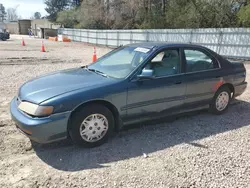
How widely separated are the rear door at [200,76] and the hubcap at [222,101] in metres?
0.26

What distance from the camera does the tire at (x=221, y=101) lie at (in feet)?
15.8

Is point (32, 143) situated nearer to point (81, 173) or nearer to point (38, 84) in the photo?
point (38, 84)

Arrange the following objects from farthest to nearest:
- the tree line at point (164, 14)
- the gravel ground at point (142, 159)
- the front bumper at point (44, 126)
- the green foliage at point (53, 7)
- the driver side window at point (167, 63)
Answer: the green foliage at point (53, 7) < the tree line at point (164, 14) < the driver side window at point (167, 63) < the front bumper at point (44, 126) < the gravel ground at point (142, 159)

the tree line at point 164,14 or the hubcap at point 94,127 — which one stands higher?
the tree line at point 164,14

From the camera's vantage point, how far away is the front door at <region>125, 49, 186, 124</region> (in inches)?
146

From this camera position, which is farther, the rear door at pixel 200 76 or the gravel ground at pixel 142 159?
the rear door at pixel 200 76

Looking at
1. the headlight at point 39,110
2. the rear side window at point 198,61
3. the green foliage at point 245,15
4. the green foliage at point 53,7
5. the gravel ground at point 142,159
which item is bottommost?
the gravel ground at point 142,159

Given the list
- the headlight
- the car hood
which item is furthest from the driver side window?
the headlight

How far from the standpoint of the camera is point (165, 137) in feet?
12.8

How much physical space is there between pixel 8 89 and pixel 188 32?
42.6 feet

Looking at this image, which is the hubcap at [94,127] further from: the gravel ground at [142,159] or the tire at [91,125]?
the gravel ground at [142,159]

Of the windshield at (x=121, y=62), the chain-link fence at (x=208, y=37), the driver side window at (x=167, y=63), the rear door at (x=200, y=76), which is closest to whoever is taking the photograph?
the windshield at (x=121, y=62)

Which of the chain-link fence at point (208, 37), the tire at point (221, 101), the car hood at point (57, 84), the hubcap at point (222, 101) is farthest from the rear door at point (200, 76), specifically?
the chain-link fence at point (208, 37)

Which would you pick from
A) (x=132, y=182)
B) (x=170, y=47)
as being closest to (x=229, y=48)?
(x=170, y=47)
